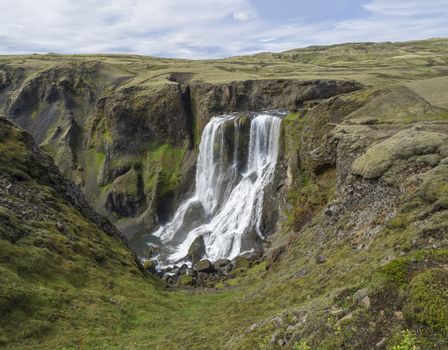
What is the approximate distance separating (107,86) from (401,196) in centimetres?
9140

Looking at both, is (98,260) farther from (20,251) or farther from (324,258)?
(324,258)

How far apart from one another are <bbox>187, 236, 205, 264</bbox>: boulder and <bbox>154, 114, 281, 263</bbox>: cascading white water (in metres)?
0.86

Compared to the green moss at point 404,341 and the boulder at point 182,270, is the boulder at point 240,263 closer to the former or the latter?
the boulder at point 182,270

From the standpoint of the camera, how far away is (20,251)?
22297 millimetres

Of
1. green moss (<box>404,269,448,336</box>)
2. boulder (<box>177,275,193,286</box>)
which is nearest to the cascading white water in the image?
boulder (<box>177,275,193,286</box>)

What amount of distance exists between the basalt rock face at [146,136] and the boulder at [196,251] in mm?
17266

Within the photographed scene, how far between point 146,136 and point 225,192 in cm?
2729

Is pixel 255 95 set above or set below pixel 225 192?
above

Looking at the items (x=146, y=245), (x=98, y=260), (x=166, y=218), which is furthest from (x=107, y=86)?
(x=98, y=260)

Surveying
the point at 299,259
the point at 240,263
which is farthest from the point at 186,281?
the point at 299,259

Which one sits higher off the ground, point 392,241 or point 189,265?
point 392,241

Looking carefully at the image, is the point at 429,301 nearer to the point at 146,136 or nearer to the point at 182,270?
the point at 182,270

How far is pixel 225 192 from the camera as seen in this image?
59.0 m

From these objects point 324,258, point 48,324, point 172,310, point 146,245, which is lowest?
point 146,245
